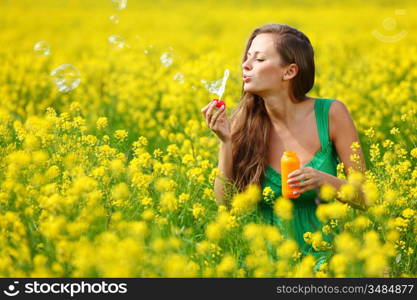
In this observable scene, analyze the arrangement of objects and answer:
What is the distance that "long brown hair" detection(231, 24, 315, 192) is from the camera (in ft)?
11.6

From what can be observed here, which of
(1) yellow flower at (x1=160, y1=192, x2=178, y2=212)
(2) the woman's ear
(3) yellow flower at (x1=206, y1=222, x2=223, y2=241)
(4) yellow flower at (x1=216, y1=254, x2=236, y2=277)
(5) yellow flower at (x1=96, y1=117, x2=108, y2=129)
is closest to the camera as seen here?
(4) yellow flower at (x1=216, y1=254, x2=236, y2=277)

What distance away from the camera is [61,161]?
3656 mm

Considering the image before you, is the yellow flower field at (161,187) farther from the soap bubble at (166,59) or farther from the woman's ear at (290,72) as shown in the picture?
the woman's ear at (290,72)

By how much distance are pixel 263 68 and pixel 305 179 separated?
59cm

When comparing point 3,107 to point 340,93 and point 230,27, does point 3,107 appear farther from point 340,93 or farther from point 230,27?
point 230,27

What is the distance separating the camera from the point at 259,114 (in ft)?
12.1

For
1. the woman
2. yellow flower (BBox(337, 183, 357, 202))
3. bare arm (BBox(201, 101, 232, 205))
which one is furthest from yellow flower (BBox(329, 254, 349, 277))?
bare arm (BBox(201, 101, 232, 205))

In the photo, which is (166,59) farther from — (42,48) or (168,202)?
(168,202)

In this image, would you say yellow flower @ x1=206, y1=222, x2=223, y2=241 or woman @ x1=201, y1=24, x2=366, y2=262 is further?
woman @ x1=201, y1=24, x2=366, y2=262

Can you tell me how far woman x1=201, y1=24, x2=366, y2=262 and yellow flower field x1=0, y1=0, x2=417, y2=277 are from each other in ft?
0.36

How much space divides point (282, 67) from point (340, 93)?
3.00 meters

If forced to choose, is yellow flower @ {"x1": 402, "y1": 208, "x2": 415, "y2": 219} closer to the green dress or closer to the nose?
the green dress

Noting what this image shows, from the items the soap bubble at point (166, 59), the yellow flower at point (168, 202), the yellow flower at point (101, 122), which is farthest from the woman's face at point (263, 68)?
the soap bubble at point (166, 59)

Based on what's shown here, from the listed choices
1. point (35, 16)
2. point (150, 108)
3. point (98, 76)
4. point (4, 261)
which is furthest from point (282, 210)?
point (35, 16)
